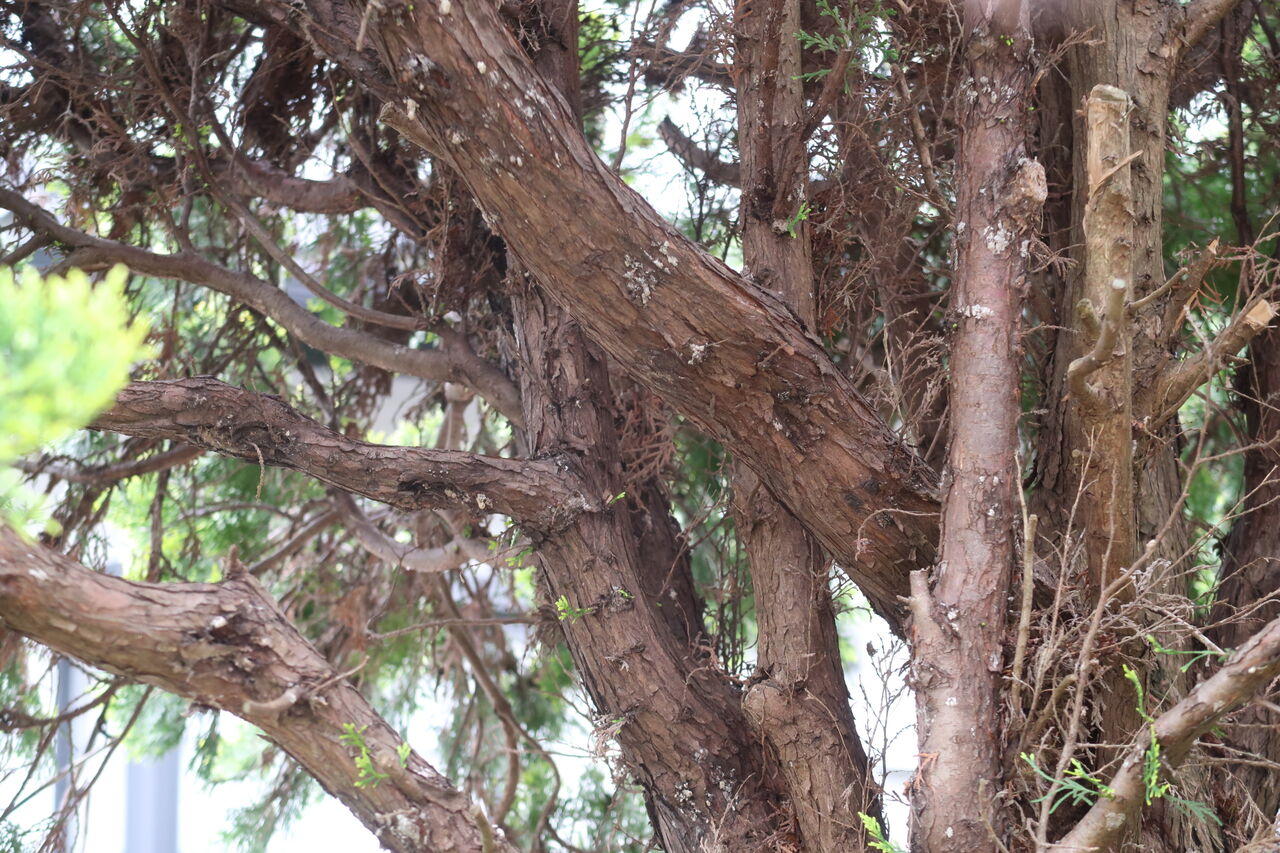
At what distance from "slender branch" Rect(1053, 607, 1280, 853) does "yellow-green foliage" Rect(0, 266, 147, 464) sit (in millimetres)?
1235

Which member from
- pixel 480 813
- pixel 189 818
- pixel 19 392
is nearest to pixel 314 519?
pixel 480 813

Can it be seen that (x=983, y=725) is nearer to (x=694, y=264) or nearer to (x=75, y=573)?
(x=694, y=264)

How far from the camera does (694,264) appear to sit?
1.58 metres

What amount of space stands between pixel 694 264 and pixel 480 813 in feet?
2.70

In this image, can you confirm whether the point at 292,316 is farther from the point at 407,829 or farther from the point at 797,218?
the point at 407,829

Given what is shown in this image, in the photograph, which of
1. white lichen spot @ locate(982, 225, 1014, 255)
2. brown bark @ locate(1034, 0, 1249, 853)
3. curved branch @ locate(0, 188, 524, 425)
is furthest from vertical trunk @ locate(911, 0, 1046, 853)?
curved branch @ locate(0, 188, 524, 425)

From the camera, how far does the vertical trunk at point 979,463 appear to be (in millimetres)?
1511

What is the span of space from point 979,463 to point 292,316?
170 centimetres

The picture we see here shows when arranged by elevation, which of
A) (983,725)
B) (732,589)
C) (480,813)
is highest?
(732,589)

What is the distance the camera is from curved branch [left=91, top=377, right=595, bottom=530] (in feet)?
5.45

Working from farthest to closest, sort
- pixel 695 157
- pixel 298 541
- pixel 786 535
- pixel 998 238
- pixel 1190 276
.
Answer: pixel 298 541, pixel 695 157, pixel 786 535, pixel 998 238, pixel 1190 276

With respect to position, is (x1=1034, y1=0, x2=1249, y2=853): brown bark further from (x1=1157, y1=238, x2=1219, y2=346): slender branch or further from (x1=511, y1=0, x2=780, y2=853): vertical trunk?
(x1=511, y1=0, x2=780, y2=853): vertical trunk

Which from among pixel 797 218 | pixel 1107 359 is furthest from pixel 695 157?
pixel 1107 359

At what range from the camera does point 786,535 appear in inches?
74.6
